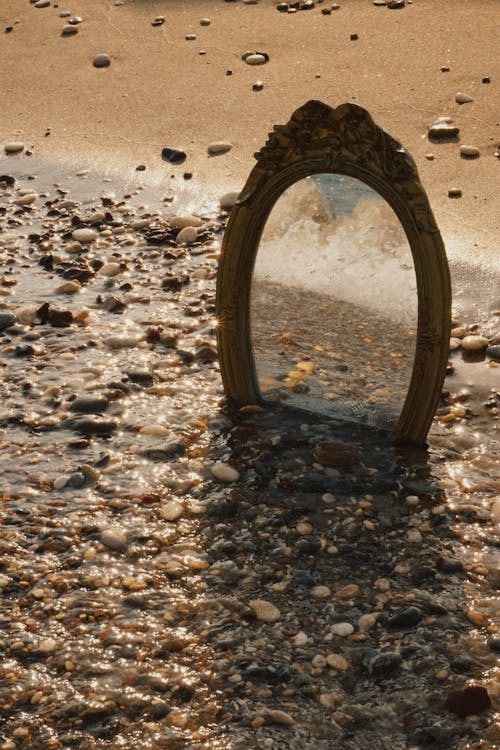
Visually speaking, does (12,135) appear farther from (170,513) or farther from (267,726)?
(267,726)

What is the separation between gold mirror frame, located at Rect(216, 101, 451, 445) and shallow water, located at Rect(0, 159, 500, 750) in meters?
0.35

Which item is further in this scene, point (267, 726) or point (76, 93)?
point (76, 93)

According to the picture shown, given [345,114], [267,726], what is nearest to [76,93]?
[345,114]

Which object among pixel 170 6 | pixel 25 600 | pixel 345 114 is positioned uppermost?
pixel 345 114

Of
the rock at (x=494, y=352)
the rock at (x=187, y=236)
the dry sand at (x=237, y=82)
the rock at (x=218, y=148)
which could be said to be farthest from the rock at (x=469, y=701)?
the rock at (x=218, y=148)

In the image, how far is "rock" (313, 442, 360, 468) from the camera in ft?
12.0

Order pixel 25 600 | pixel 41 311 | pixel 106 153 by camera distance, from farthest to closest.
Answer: pixel 106 153 < pixel 41 311 < pixel 25 600

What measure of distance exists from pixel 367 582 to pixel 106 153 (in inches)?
165

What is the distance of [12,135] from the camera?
7086 millimetres

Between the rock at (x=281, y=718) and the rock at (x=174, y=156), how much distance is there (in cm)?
424

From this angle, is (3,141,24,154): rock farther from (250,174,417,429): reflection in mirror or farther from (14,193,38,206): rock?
(250,174,417,429): reflection in mirror

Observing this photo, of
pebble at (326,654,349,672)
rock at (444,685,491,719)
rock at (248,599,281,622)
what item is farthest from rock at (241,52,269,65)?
rock at (444,685,491,719)

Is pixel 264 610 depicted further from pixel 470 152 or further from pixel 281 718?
pixel 470 152

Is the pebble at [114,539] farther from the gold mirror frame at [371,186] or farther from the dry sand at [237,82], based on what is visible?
the dry sand at [237,82]
